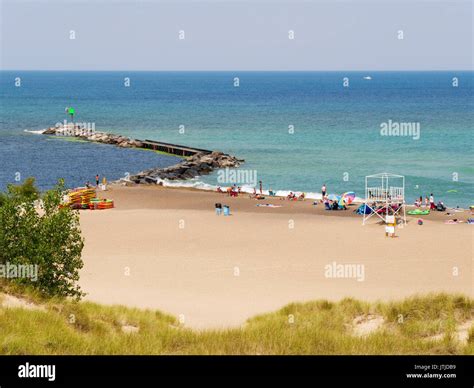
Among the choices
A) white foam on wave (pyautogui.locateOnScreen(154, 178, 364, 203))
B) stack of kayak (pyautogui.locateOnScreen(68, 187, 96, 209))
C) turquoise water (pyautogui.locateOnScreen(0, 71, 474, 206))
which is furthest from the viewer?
turquoise water (pyautogui.locateOnScreen(0, 71, 474, 206))

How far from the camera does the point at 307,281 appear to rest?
2594 cm

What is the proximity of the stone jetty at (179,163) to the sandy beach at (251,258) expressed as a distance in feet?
45.1

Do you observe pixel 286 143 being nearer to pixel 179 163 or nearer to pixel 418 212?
pixel 179 163

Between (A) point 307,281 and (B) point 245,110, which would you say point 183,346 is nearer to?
(A) point 307,281

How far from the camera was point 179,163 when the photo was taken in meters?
66.9

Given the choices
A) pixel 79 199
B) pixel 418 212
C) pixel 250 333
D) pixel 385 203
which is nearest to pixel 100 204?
pixel 79 199

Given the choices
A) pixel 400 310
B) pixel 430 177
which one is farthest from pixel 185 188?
pixel 400 310

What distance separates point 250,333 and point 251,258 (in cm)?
1687

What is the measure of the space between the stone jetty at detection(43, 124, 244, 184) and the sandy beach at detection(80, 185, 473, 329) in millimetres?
13741

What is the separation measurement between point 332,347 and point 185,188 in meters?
42.1

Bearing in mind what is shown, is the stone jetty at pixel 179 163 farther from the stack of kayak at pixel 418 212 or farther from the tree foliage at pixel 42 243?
the tree foliage at pixel 42 243

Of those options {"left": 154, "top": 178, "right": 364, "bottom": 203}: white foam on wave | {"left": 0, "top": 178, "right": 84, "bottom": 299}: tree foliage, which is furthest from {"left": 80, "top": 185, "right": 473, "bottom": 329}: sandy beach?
{"left": 154, "top": 178, "right": 364, "bottom": 203}: white foam on wave

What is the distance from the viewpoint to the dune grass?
11.8 meters

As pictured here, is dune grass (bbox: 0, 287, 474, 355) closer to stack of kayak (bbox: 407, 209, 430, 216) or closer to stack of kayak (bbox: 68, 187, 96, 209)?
stack of kayak (bbox: 407, 209, 430, 216)
